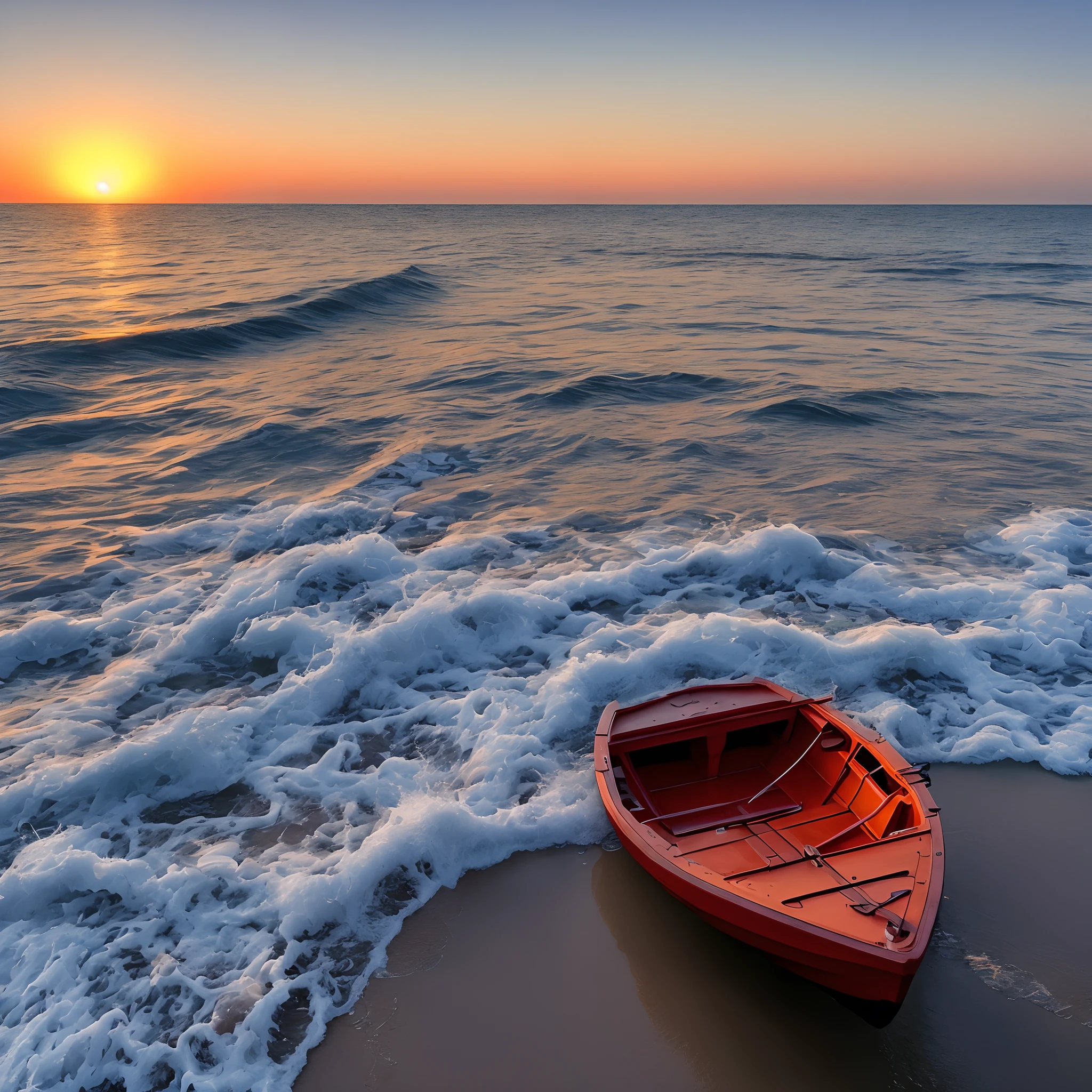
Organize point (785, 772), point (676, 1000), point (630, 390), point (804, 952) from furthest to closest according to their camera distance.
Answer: point (630, 390), point (785, 772), point (676, 1000), point (804, 952)

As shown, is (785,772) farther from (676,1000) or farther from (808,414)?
(808,414)

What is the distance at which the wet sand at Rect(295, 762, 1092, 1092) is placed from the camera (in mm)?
4160

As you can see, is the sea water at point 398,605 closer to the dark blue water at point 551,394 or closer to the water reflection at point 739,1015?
the dark blue water at point 551,394

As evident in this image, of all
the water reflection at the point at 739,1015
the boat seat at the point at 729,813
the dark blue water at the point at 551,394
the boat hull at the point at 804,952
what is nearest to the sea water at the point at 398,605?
the dark blue water at the point at 551,394

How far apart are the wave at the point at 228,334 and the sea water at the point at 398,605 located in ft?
0.52

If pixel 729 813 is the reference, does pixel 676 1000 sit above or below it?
below

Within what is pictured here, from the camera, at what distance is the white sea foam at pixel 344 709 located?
4.82 metres

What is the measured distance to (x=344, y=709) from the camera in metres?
7.54

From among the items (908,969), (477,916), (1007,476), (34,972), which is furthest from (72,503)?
(1007,476)

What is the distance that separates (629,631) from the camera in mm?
8602

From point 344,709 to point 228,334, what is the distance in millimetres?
19513

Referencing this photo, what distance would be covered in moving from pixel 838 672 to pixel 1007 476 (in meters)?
7.55

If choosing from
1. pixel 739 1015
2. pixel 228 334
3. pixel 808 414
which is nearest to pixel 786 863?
pixel 739 1015

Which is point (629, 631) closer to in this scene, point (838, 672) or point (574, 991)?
point (838, 672)
